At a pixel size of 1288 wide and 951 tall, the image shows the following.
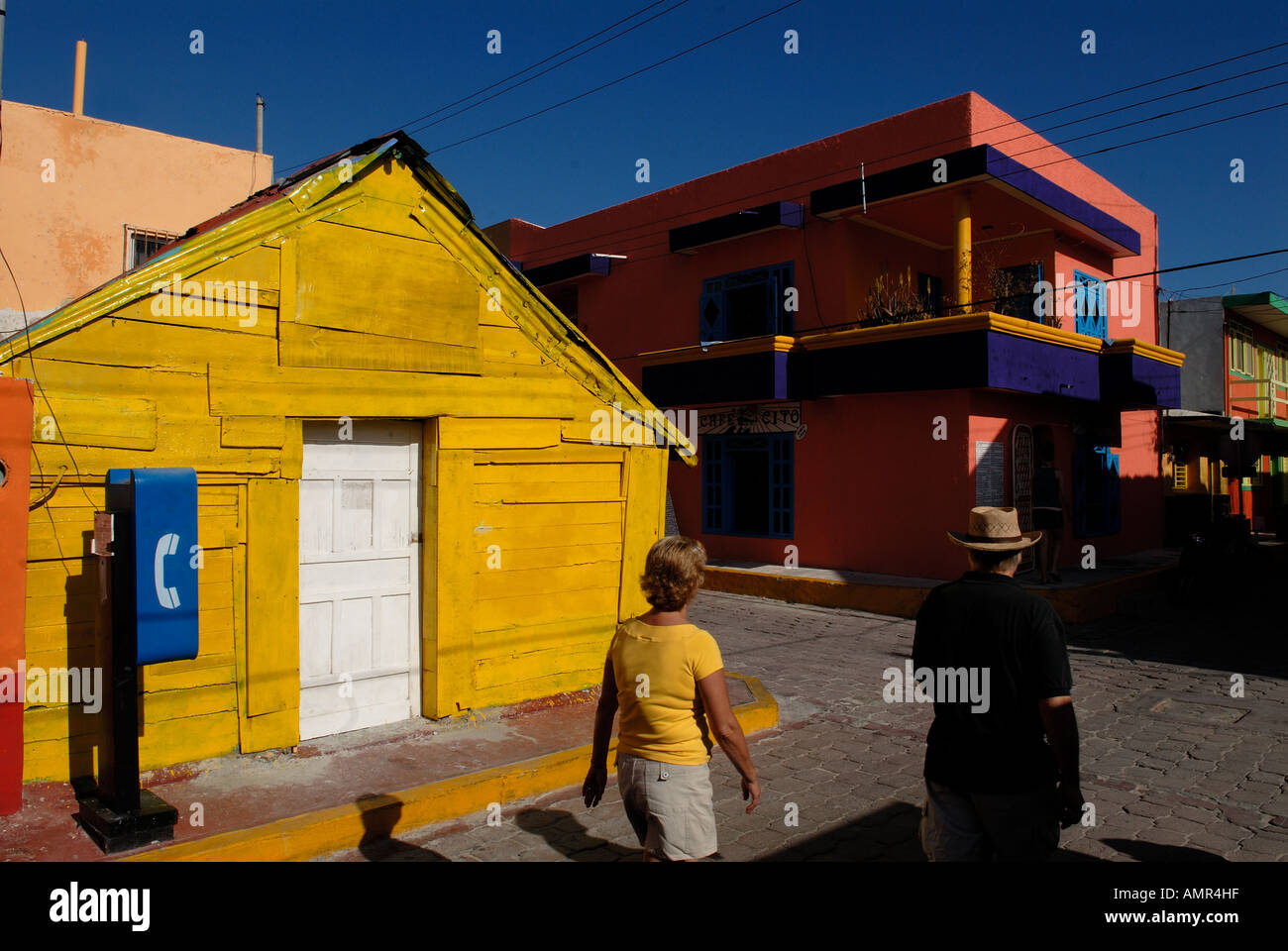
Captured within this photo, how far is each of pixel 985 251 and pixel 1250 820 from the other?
12505 millimetres

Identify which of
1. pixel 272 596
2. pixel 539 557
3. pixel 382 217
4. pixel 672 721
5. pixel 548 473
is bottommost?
pixel 672 721

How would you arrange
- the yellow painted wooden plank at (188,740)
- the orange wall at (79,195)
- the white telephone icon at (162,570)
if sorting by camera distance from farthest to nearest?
1. the orange wall at (79,195)
2. the yellow painted wooden plank at (188,740)
3. the white telephone icon at (162,570)

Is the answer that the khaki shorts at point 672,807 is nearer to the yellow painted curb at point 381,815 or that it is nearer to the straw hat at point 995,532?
the straw hat at point 995,532

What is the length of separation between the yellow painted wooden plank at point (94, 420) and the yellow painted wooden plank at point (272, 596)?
722 millimetres

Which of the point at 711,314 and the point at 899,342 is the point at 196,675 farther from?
the point at 711,314

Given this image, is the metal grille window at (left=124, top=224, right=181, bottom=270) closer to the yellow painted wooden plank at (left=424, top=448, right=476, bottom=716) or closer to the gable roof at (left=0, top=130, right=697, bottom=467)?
the gable roof at (left=0, top=130, right=697, bottom=467)

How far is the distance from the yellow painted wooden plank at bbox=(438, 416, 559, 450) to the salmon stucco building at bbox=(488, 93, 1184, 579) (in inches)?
293

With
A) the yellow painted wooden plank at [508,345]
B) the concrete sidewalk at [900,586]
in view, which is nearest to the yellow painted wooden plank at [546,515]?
the yellow painted wooden plank at [508,345]

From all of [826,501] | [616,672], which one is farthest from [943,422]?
[616,672]

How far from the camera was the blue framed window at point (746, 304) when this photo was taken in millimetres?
15648

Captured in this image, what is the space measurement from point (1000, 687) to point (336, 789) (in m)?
3.95

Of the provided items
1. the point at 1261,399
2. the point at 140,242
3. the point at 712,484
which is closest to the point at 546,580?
the point at 712,484

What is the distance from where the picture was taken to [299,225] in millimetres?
5988

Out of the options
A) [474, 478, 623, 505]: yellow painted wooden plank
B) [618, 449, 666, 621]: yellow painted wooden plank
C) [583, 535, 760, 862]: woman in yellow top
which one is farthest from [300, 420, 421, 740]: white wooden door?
[583, 535, 760, 862]: woman in yellow top
